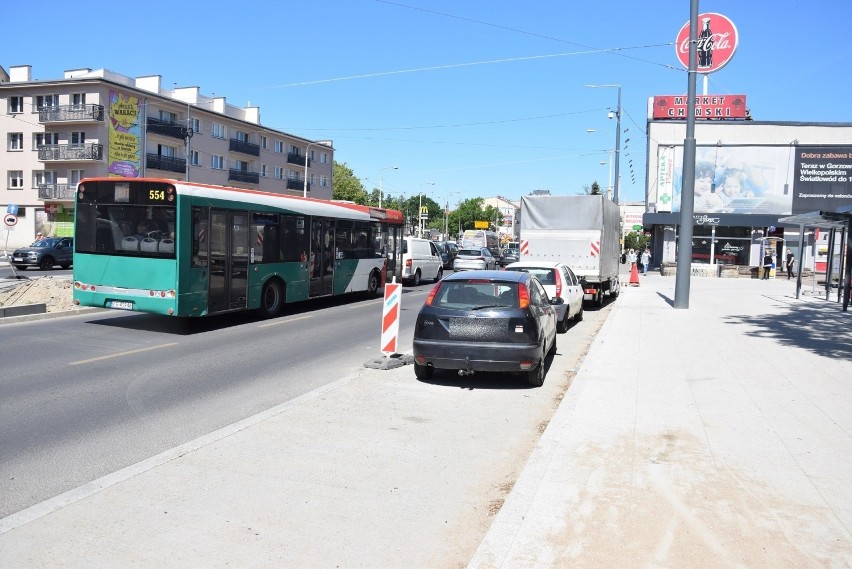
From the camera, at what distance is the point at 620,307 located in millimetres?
20047

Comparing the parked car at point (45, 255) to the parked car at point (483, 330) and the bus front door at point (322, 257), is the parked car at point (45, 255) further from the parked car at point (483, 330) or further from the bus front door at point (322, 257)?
the parked car at point (483, 330)

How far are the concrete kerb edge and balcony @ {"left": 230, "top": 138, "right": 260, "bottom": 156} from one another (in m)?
55.7

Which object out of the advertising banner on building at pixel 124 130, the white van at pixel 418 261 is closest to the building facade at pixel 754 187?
the white van at pixel 418 261

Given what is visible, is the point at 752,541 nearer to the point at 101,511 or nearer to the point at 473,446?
the point at 473,446

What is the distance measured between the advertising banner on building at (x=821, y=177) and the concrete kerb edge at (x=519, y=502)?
4339cm

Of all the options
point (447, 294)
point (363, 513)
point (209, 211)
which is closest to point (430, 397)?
point (447, 294)

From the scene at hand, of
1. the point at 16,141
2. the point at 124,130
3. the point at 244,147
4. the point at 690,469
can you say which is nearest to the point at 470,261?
the point at 124,130

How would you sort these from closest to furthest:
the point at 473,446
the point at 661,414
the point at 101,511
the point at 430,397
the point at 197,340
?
the point at 101,511, the point at 473,446, the point at 661,414, the point at 430,397, the point at 197,340

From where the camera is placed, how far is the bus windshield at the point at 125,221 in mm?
13141

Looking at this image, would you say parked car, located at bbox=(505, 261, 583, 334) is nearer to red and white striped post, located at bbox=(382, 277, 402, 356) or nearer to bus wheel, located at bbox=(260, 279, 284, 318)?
bus wheel, located at bbox=(260, 279, 284, 318)

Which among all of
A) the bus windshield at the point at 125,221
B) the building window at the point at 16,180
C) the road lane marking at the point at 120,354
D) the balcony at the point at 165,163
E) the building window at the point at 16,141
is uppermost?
the building window at the point at 16,141

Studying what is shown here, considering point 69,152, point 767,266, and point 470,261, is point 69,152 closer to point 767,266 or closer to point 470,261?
point 470,261

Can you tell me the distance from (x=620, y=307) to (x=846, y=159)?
32.2m

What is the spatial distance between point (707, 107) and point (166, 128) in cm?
3869
